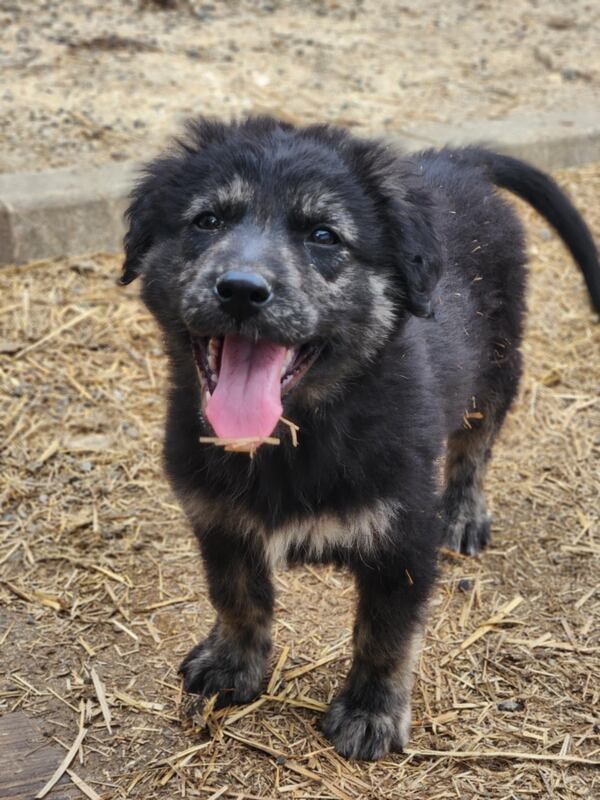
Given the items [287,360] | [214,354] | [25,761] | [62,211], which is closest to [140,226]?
[214,354]

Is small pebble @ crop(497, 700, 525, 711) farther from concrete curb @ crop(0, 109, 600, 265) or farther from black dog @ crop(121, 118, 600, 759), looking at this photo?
concrete curb @ crop(0, 109, 600, 265)

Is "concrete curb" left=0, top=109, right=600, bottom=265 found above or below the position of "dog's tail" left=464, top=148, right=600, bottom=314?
below

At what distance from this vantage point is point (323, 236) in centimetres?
298

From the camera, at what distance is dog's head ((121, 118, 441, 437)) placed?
2.74 m

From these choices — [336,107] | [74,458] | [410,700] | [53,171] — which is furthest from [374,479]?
[336,107]

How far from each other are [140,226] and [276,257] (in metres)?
0.61

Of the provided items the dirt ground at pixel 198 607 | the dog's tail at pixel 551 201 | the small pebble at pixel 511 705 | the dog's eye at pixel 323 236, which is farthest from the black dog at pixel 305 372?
the dog's tail at pixel 551 201

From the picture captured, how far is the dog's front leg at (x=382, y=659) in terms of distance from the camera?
3.15m

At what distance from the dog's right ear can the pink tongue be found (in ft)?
1.86

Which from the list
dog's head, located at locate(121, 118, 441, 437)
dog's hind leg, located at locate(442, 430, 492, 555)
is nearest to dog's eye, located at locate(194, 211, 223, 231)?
dog's head, located at locate(121, 118, 441, 437)

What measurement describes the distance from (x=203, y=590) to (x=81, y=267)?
2.37 m

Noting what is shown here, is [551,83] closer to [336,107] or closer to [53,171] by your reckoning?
[336,107]

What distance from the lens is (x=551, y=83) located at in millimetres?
8766

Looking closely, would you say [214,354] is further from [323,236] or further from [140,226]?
[140,226]
